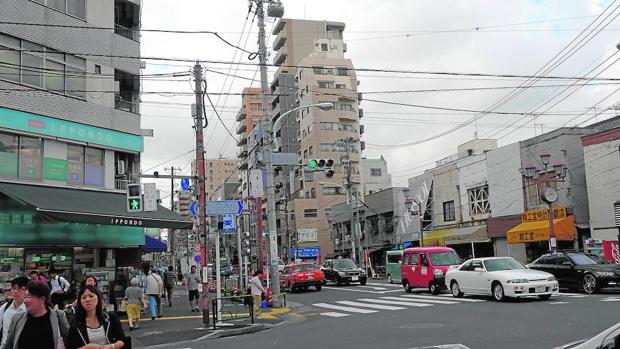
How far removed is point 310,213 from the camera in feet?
263

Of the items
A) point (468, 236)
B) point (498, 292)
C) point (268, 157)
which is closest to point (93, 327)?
point (498, 292)

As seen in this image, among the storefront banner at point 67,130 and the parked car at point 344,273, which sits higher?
the storefront banner at point 67,130

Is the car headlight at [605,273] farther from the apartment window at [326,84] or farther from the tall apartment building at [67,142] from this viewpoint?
the apartment window at [326,84]

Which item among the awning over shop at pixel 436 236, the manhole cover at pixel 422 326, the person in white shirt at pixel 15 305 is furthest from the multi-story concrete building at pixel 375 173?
the person in white shirt at pixel 15 305

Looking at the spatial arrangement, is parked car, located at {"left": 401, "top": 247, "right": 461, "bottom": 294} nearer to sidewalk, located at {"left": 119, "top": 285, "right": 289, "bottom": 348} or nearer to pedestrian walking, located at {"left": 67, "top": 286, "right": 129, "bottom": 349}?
sidewalk, located at {"left": 119, "top": 285, "right": 289, "bottom": 348}

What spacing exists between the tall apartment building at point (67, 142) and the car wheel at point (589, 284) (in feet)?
49.8

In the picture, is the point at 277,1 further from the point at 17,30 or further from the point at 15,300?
the point at 15,300

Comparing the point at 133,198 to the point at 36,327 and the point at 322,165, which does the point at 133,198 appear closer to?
the point at 322,165

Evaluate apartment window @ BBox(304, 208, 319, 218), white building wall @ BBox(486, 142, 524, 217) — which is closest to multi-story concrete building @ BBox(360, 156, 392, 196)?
apartment window @ BBox(304, 208, 319, 218)

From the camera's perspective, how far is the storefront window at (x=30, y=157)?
65.8ft

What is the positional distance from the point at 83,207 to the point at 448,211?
28.8 meters

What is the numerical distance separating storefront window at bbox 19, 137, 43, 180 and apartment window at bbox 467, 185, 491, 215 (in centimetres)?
2723

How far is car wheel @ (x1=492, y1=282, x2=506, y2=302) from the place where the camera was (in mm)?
18016

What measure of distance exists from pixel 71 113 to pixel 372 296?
48.2ft
